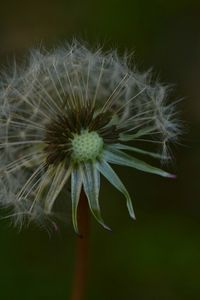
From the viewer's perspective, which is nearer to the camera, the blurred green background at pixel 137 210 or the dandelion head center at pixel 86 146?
the dandelion head center at pixel 86 146

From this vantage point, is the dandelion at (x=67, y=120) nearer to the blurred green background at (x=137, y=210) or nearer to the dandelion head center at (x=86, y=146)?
the dandelion head center at (x=86, y=146)

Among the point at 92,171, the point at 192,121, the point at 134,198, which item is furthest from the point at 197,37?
the point at 92,171

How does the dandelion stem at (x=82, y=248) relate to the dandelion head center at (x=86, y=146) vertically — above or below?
below

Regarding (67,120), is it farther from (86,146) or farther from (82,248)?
(82,248)

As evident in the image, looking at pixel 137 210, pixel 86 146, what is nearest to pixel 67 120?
pixel 86 146

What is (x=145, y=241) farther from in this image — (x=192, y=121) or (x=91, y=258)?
(x=192, y=121)

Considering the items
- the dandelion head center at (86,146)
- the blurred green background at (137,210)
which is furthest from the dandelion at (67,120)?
the blurred green background at (137,210)
